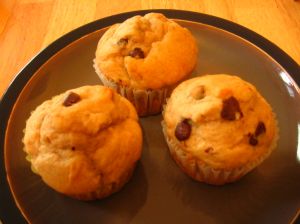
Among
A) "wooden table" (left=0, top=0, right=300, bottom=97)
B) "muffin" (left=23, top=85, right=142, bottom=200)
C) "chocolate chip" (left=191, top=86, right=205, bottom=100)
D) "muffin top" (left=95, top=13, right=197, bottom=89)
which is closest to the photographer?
"muffin" (left=23, top=85, right=142, bottom=200)

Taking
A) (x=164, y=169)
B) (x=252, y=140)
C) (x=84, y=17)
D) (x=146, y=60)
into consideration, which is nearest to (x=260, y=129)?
(x=252, y=140)

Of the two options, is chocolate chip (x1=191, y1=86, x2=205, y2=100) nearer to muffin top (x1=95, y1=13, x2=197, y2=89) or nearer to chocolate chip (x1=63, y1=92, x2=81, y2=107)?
muffin top (x1=95, y1=13, x2=197, y2=89)

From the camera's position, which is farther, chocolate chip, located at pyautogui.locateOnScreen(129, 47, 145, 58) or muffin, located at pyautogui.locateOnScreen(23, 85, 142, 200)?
chocolate chip, located at pyautogui.locateOnScreen(129, 47, 145, 58)

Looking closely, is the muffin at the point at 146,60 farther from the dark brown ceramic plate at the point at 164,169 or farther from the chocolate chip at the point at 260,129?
the chocolate chip at the point at 260,129

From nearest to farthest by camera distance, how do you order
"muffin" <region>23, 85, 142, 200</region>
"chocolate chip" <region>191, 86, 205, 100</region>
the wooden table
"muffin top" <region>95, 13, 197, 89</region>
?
"muffin" <region>23, 85, 142, 200</region> < "chocolate chip" <region>191, 86, 205, 100</region> < "muffin top" <region>95, 13, 197, 89</region> < the wooden table

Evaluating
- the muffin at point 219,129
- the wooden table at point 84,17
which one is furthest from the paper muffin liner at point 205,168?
the wooden table at point 84,17

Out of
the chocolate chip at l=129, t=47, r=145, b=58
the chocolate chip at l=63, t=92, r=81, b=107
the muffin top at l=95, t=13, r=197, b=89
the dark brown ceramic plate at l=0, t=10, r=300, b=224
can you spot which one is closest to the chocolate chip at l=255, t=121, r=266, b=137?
the dark brown ceramic plate at l=0, t=10, r=300, b=224
